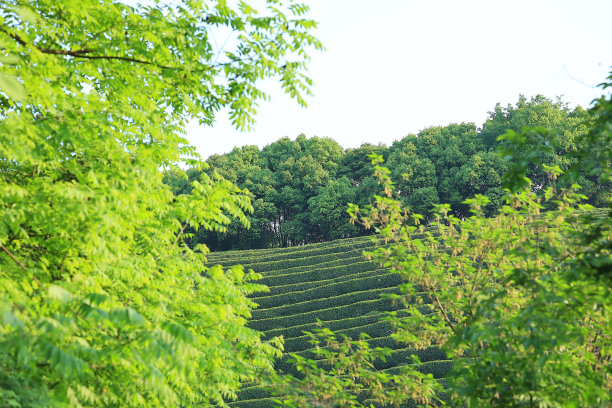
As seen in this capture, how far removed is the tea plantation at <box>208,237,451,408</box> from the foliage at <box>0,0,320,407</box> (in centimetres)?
1218

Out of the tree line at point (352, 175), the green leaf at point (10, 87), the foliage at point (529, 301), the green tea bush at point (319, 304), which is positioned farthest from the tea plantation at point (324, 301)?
the green leaf at point (10, 87)

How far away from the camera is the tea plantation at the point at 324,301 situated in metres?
19.1

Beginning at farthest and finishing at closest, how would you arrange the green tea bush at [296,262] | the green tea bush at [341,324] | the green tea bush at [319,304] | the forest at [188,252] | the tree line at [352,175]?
the tree line at [352,175]
the green tea bush at [296,262]
the green tea bush at [319,304]
the green tea bush at [341,324]
the forest at [188,252]

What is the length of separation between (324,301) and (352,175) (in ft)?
99.9

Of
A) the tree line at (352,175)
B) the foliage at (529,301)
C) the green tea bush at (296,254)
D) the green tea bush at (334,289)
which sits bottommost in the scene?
the green tea bush at (334,289)

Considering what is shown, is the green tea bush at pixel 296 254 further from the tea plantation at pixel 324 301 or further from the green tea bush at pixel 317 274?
the green tea bush at pixel 317 274

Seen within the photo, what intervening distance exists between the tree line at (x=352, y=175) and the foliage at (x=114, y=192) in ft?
114

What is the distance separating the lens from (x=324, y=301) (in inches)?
1012

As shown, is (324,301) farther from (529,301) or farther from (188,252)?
(529,301)

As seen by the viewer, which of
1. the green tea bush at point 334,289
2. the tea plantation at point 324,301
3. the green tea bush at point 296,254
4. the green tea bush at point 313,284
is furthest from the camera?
the green tea bush at point 296,254

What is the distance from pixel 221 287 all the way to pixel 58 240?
8.66 feet

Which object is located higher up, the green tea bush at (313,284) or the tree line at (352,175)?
the tree line at (352,175)

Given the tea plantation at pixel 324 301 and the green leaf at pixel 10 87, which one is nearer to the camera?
the green leaf at pixel 10 87

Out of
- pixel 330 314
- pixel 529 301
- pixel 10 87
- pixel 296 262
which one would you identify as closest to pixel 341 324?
pixel 330 314
